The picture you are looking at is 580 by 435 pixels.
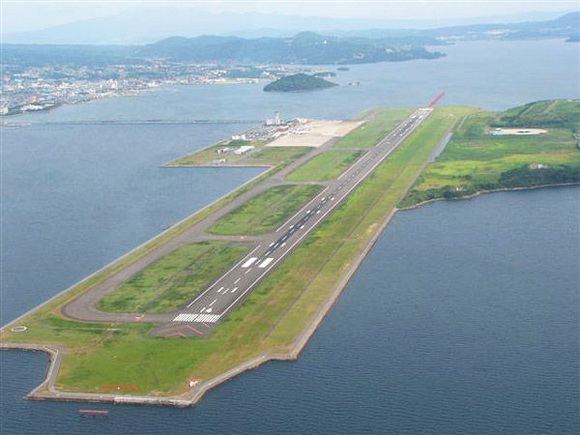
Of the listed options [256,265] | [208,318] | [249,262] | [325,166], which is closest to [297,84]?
[325,166]

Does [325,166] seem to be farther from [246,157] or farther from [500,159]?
[500,159]

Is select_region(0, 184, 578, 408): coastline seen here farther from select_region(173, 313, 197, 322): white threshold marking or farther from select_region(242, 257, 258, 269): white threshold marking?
select_region(242, 257, 258, 269): white threshold marking

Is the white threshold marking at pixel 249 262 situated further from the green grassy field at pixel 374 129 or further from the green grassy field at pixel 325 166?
Answer: the green grassy field at pixel 374 129

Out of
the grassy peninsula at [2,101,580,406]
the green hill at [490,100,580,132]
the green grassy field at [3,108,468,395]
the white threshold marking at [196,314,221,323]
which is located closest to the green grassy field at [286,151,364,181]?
the grassy peninsula at [2,101,580,406]

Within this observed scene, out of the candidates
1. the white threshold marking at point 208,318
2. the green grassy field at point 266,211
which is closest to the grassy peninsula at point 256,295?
the green grassy field at point 266,211

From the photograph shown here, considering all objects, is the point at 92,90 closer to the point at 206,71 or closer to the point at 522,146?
the point at 206,71

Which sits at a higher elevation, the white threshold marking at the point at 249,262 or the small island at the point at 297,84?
the small island at the point at 297,84

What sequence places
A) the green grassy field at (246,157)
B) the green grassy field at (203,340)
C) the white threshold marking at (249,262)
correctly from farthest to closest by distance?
the green grassy field at (246,157)
the white threshold marking at (249,262)
the green grassy field at (203,340)
